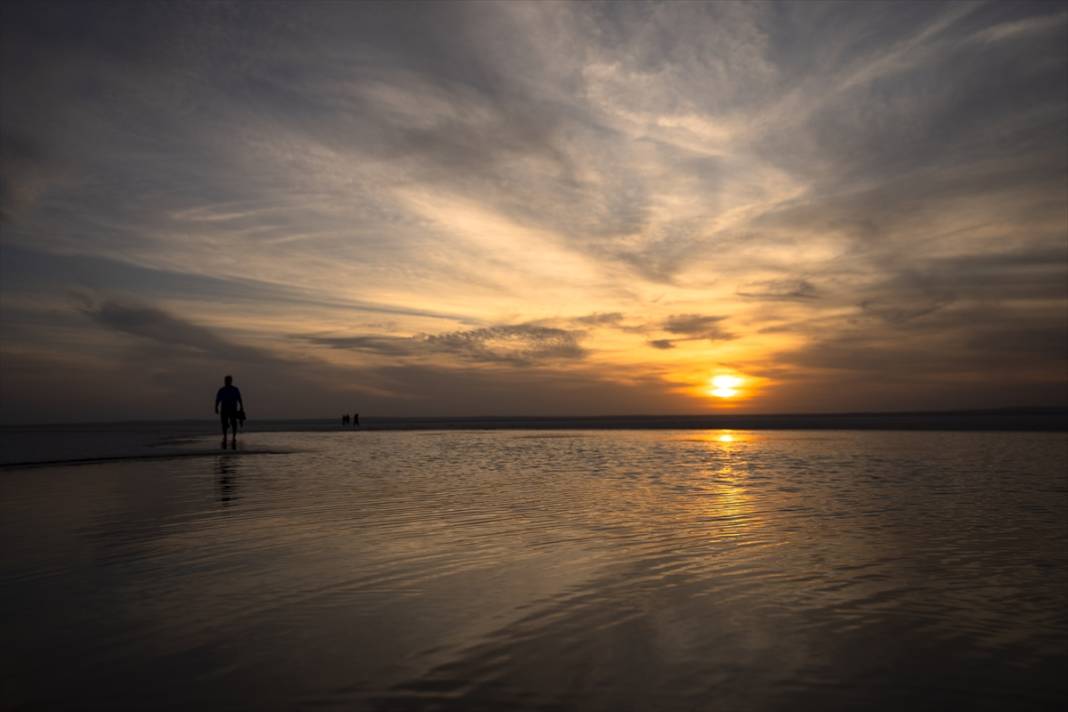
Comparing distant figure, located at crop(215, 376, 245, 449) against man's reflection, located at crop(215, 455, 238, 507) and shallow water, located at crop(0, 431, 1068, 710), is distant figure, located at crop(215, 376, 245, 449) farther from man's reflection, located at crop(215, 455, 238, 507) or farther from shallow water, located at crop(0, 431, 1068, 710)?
shallow water, located at crop(0, 431, 1068, 710)

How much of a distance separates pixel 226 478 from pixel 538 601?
1496 centimetres

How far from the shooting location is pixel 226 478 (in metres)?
18.6

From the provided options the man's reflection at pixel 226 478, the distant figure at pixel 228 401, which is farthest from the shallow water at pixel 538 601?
the distant figure at pixel 228 401

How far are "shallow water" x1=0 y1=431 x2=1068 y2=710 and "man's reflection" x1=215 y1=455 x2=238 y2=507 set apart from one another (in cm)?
49

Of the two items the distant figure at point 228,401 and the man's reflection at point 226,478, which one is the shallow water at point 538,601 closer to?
the man's reflection at point 226,478

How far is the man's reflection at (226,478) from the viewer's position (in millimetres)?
14305

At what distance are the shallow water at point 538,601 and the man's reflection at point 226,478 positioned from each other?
1.62 feet

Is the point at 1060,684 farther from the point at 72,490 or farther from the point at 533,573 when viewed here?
the point at 72,490

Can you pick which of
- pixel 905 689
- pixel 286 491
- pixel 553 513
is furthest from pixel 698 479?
pixel 905 689

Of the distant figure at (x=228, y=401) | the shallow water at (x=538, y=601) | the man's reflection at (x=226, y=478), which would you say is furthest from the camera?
the distant figure at (x=228, y=401)

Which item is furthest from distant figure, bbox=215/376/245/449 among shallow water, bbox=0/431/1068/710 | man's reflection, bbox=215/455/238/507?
shallow water, bbox=0/431/1068/710

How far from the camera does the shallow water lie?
4559 mm

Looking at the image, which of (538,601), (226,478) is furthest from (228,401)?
(538,601)

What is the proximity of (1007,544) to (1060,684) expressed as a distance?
5.51 meters
